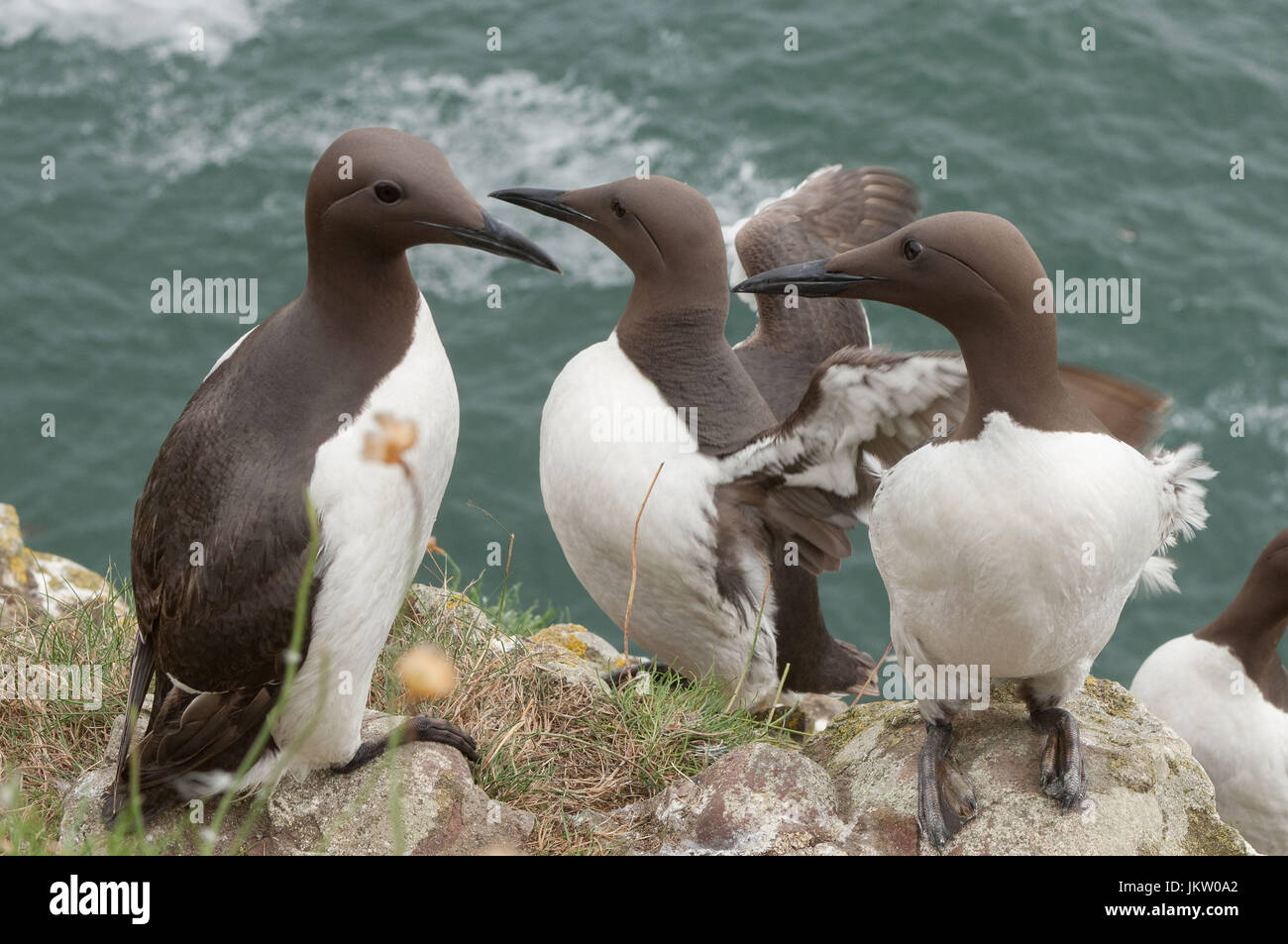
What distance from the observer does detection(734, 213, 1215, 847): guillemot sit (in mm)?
4074

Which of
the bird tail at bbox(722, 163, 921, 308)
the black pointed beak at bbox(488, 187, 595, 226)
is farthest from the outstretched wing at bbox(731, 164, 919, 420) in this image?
the black pointed beak at bbox(488, 187, 595, 226)

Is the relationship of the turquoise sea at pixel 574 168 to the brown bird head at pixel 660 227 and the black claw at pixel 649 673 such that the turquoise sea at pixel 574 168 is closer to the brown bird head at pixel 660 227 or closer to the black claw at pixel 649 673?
the black claw at pixel 649 673

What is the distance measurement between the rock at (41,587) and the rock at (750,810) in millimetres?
2410

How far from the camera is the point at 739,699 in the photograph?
6.01m

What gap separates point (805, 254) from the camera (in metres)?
7.15

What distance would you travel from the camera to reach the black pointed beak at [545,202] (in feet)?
18.9

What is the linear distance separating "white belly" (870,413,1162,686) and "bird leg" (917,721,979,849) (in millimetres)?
377

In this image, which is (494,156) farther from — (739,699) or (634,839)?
(634,839)

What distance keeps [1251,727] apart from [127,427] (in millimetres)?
10132

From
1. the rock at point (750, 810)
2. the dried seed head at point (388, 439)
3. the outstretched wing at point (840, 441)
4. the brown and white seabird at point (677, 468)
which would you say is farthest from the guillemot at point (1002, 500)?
the dried seed head at point (388, 439)

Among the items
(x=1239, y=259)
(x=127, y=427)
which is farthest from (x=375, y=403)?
(x=1239, y=259)

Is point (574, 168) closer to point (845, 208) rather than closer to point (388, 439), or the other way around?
point (845, 208)

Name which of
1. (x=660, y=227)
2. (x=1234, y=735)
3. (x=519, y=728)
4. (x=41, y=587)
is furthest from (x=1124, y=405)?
(x=41, y=587)

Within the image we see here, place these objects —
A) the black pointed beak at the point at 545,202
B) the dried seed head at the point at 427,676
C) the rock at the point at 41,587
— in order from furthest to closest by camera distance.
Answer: the rock at the point at 41,587
the black pointed beak at the point at 545,202
the dried seed head at the point at 427,676
